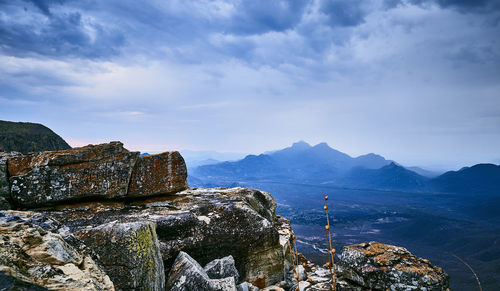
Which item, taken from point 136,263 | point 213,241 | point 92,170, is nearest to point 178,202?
point 213,241

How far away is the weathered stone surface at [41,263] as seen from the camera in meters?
2.98

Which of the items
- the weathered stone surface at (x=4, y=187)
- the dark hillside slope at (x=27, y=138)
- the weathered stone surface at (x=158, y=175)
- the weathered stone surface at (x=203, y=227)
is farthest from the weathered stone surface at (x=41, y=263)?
the dark hillside slope at (x=27, y=138)

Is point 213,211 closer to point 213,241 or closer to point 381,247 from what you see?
point 213,241

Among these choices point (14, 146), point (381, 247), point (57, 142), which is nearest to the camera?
point (381, 247)

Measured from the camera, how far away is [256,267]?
10.4 metres

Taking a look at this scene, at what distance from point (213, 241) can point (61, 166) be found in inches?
288

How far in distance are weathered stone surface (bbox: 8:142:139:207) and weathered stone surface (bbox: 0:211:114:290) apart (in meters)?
7.05

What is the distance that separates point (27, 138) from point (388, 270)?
129350 millimetres

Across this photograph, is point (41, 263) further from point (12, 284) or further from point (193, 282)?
point (193, 282)

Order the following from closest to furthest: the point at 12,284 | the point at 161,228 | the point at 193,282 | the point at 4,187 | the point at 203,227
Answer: the point at 12,284 → the point at 193,282 → the point at 161,228 → the point at 4,187 → the point at 203,227

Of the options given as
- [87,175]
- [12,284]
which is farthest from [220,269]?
[87,175]

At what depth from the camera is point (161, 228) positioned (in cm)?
929

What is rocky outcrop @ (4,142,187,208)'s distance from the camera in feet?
32.6

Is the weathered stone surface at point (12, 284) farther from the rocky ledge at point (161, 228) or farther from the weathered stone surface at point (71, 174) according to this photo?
the weathered stone surface at point (71, 174)
